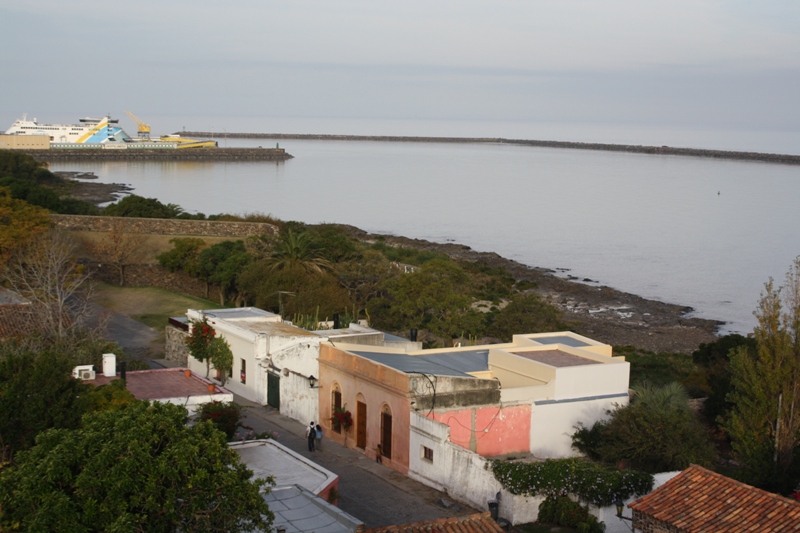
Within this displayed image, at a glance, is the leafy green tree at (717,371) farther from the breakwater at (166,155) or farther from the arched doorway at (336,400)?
the breakwater at (166,155)

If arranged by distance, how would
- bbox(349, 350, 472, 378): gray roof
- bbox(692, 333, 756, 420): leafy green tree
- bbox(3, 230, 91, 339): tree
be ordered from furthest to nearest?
1. bbox(3, 230, 91, 339): tree
2. bbox(692, 333, 756, 420): leafy green tree
3. bbox(349, 350, 472, 378): gray roof

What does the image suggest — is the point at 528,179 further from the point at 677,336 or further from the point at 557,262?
the point at 677,336

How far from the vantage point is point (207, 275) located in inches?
1426

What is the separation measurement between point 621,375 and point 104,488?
12258 mm

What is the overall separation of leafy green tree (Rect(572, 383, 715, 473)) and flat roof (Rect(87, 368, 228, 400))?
7013 millimetres

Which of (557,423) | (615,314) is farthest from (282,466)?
(615,314)

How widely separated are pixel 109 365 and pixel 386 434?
5400 mm

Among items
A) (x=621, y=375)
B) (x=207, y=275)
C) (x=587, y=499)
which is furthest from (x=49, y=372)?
(x=207, y=275)

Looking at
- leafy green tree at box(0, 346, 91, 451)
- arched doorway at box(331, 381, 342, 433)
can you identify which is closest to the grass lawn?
arched doorway at box(331, 381, 342, 433)

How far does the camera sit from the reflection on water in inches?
2212

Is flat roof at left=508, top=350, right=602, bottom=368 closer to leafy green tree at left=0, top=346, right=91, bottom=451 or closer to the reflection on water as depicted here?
leafy green tree at left=0, top=346, right=91, bottom=451

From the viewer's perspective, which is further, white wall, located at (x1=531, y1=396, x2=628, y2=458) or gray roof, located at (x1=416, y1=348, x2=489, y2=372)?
gray roof, located at (x1=416, y1=348, x2=489, y2=372)

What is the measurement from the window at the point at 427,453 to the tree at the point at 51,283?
8776 mm

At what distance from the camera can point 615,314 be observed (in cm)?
4153
